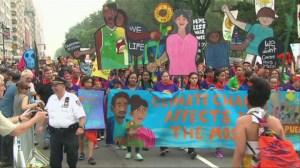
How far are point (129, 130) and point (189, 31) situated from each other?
2846 mm

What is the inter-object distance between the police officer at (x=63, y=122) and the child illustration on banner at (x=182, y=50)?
369cm

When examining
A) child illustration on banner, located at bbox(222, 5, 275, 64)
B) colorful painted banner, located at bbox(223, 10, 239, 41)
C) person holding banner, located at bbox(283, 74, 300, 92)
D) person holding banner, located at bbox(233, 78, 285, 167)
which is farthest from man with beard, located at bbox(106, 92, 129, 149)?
colorful painted banner, located at bbox(223, 10, 239, 41)

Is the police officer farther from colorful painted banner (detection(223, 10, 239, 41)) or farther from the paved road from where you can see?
colorful painted banner (detection(223, 10, 239, 41))

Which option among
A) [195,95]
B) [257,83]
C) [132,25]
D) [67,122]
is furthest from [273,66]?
[257,83]

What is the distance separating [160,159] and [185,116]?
94 cm

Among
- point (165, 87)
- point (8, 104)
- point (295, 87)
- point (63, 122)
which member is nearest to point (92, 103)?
point (165, 87)

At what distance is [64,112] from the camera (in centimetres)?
624

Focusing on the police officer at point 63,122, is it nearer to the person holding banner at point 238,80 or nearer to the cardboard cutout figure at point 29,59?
the person holding banner at point 238,80

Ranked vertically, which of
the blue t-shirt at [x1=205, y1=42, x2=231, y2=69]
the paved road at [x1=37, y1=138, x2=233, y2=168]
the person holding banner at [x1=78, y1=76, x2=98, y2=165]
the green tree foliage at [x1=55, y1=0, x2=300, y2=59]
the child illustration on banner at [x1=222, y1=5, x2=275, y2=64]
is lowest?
the paved road at [x1=37, y1=138, x2=233, y2=168]

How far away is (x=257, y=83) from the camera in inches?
144

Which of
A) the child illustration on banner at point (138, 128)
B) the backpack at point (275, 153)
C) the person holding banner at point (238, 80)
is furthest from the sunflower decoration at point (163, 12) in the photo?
the backpack at point (275, 153)

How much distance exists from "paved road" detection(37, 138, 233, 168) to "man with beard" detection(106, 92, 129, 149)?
1.34ft

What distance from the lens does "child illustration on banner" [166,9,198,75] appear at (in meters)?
9.62

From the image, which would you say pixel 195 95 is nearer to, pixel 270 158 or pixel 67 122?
pixel 67 122
